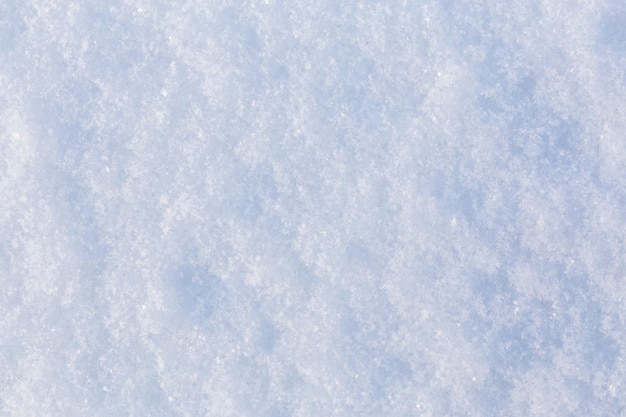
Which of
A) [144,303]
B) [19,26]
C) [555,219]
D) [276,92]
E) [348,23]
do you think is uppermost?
[348,23]

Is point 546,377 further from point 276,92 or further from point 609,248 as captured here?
point 276,92

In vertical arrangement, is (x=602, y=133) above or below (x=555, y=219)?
above

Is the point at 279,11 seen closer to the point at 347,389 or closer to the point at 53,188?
the point at 53,188

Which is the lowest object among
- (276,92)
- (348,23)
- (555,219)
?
(276,92)

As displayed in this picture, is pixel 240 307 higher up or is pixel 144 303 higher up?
pixel 240 307

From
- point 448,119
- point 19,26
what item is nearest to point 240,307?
point 448,119

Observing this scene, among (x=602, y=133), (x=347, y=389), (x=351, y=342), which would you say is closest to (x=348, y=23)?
(x=602, y=133)
